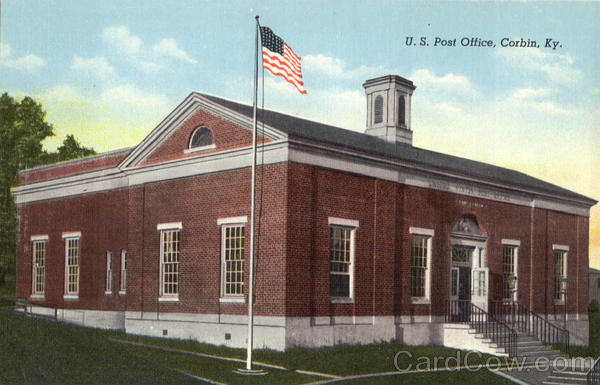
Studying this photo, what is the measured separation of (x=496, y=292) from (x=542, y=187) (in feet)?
19.8

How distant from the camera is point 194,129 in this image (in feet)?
89.6

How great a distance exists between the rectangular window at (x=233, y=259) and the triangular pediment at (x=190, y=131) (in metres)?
2.80

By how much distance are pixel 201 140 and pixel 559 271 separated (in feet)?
62.1

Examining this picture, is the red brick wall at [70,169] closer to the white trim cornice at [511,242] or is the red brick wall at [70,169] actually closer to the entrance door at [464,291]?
the entrance door at [464,291]

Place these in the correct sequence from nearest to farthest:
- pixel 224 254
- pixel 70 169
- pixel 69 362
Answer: pixel 69 362
pixel 224 254
pixel 70 169

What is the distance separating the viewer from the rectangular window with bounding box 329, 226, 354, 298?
2508 cm

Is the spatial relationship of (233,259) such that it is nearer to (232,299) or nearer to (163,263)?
(232,299)

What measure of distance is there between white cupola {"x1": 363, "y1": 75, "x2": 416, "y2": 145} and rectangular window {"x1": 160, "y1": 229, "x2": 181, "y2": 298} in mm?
11384

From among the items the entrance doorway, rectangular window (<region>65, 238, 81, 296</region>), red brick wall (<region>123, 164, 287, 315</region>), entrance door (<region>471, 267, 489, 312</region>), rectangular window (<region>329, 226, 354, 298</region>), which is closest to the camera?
red brick wall (<region>123, 164, 287, 315</region>)


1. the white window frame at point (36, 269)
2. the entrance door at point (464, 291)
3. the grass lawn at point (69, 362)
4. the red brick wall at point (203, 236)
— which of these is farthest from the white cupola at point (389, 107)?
the grass lawn at point (69, 362)

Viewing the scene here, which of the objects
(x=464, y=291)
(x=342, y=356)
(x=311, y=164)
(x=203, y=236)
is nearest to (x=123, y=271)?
(x=203, y=236)

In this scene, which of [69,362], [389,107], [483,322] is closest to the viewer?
[69,362]

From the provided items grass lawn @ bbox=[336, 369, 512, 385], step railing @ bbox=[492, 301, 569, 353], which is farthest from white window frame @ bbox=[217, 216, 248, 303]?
step railing @ bbox=[492, 301, 569, 353]

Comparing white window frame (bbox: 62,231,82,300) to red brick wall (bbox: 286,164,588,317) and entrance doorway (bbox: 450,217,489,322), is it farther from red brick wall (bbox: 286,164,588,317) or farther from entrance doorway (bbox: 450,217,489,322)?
entrance doorway (bbox: 450,217,489,322)
